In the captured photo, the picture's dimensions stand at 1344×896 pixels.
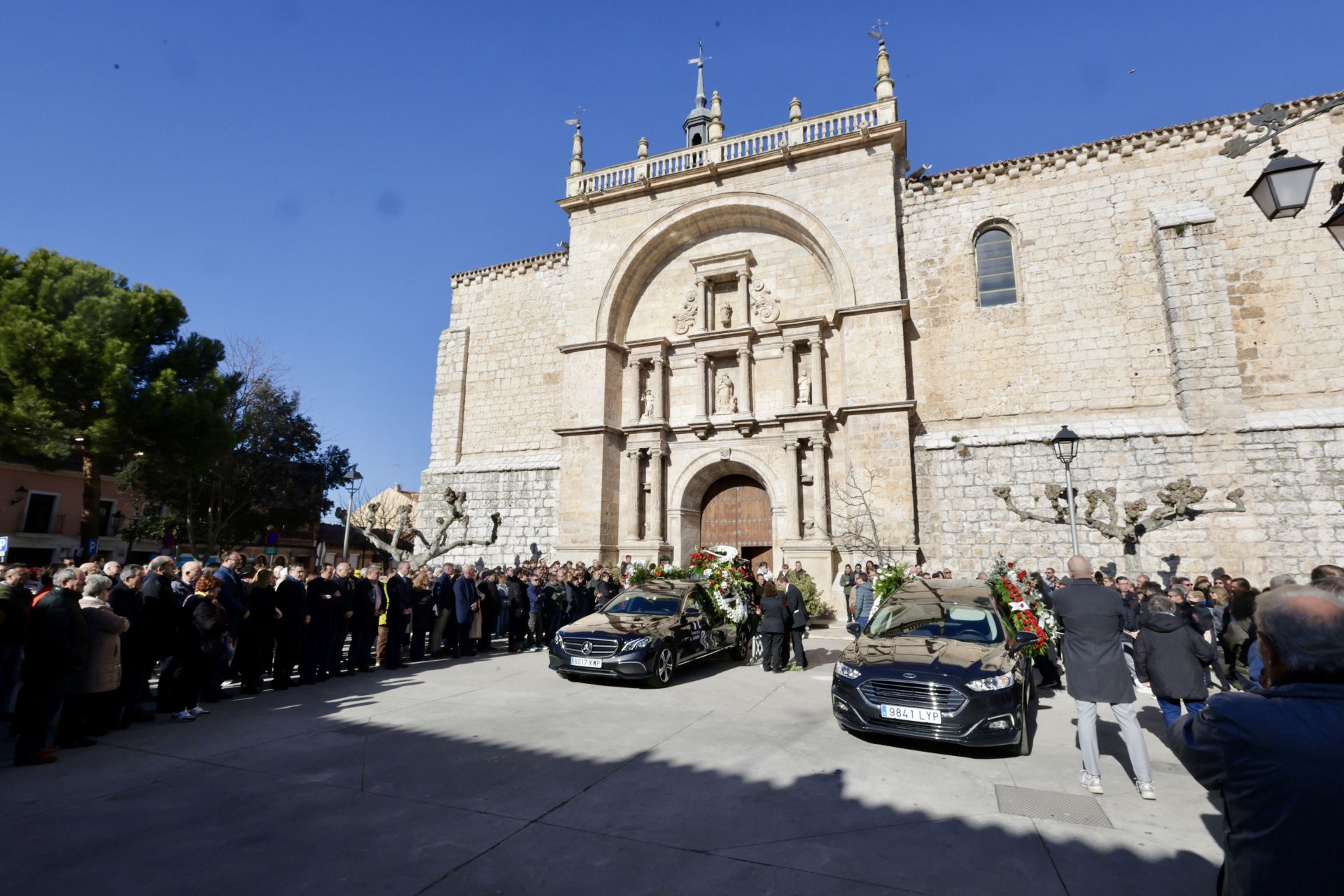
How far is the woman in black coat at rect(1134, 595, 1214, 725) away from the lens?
192 inches

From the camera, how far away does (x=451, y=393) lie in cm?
2261

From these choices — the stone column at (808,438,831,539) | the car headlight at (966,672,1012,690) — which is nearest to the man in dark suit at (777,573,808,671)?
the car headlight at (966,672,1012,690)

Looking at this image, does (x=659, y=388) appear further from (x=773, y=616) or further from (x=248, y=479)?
(x=248, y=479)

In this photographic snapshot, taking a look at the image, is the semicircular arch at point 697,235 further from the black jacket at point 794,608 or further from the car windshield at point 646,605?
the car windshield at point 646,605

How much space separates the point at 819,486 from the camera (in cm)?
1653

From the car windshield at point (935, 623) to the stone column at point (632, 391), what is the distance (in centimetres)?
1258

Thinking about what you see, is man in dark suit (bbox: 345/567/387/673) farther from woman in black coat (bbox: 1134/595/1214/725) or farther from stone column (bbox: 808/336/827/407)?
stone column (bbox: 808/336/827/407)

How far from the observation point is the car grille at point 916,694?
5.61m

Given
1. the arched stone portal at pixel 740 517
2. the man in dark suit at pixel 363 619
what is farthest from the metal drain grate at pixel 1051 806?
the arched stone portal at pixel 740 517

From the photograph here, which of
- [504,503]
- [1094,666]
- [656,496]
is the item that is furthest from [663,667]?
[504,503]

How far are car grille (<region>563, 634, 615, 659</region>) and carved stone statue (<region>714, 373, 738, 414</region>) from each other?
424 inches

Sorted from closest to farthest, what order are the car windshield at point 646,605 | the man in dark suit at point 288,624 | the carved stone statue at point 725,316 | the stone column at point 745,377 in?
the man in dark suit at point 288,624 < the car windshield at point 646,605 < the stone column at point 745,377 < the carved stone statue at point 725,316

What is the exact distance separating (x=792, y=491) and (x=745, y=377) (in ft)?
12.1

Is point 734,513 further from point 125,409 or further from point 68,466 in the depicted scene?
point 68,466
